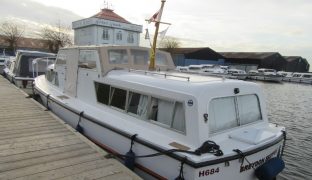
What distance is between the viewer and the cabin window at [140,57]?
7.75 metres

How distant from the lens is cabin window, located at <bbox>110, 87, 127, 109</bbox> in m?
6.18

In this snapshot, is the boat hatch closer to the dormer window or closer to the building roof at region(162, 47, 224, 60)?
the building roof at region(162, 47, 224, 60)

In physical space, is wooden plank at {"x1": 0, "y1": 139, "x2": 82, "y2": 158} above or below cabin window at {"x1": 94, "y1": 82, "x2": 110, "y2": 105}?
below

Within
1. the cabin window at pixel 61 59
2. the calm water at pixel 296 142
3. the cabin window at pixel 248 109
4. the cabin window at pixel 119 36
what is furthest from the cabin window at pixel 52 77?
the cabin window at pixel 119 36

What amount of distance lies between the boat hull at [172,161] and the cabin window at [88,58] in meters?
1.56

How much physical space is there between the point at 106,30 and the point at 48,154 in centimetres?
5139

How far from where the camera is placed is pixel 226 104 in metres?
5.16

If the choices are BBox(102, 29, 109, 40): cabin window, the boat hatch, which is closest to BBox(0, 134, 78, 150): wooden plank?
the boat hatch

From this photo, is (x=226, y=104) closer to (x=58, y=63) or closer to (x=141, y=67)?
(x=141, y=67)

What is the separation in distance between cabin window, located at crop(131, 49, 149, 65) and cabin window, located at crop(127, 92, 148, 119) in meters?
2.04

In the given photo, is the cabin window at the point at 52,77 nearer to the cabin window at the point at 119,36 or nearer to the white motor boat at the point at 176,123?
the white motor boat at the point at 176,123

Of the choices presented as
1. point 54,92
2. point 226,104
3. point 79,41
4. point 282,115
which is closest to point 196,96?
point 226,104

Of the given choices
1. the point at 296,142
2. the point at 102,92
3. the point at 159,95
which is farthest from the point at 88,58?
the point at 296,142

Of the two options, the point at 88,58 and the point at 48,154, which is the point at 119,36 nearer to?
the point at 88,58
